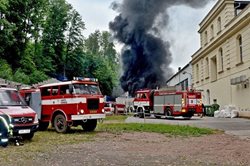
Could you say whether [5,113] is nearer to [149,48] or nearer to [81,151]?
Result: [81,151]

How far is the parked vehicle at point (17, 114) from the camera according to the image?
1209 cm

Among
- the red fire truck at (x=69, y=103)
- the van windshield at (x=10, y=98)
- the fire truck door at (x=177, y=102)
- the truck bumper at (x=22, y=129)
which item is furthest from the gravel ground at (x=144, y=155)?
the fire truck door at (x=177, y=102)

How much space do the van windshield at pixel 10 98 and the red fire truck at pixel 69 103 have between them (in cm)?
312

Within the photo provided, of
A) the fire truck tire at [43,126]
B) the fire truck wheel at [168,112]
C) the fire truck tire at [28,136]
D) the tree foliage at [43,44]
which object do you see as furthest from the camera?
the tree foliage at [43,44]

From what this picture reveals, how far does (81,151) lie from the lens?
1031 cm

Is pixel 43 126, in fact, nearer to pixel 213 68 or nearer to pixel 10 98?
pixel 10 98

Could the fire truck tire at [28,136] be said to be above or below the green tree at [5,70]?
below

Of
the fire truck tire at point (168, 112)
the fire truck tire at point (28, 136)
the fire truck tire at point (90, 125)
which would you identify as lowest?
the fire truck tire at point (28, 136)

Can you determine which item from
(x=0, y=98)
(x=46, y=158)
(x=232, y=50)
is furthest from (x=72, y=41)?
(x=46, y=158)

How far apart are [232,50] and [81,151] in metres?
26.0

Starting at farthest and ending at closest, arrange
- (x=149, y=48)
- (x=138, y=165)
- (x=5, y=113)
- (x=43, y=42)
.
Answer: (x=43, y=42), (x=149, y=48), (x=5, y=113), (x=138, y=165)

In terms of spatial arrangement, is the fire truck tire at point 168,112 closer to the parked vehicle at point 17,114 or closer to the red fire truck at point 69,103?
the red fire truck at point 69,103

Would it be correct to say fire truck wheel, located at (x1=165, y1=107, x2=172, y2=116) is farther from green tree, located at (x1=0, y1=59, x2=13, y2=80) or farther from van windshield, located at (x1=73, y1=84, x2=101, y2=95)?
green tree, located at (x1=0, y1=59, x2=13, y2=80)

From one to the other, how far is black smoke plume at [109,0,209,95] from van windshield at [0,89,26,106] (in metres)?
35.7
